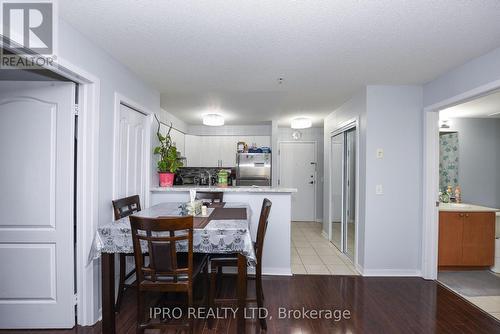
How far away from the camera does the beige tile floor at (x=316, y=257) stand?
130 inches

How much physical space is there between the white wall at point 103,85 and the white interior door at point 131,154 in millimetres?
174

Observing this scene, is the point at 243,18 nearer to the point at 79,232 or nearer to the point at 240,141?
the point at 79,232

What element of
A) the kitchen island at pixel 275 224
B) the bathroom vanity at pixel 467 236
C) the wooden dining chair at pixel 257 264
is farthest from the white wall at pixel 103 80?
the bathroom vanity at pixel 467 236

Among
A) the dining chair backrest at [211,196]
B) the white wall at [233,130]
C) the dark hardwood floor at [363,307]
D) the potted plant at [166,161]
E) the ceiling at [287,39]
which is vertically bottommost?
the dark hardwood floor at [363,307]

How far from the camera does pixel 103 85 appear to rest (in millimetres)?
2254

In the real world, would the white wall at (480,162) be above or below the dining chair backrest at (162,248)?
above

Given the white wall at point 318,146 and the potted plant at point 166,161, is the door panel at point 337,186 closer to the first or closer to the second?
the white wall at point 318,146

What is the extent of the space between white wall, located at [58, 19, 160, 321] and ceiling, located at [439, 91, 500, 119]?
4.00 meters

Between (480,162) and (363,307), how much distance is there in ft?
11.2

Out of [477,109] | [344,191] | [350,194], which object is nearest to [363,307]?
[350,194]

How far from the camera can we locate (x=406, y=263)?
10.3 ft

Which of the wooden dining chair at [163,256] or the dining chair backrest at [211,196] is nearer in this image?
the wooden dining chair at [163,256]

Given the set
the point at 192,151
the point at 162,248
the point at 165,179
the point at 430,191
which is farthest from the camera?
the point at 192,151

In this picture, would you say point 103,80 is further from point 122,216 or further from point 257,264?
point 257,264
